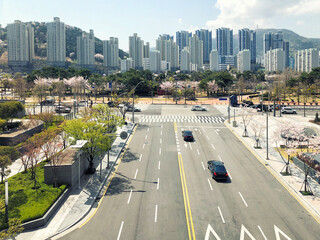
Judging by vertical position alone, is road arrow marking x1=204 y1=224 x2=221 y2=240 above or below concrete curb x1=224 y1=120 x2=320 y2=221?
below

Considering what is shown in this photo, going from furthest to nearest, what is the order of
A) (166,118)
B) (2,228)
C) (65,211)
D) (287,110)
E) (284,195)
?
(287,110), (166,118), (284,195), (65,211), (2,228)

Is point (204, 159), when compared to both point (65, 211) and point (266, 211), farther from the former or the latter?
point (65, 211)

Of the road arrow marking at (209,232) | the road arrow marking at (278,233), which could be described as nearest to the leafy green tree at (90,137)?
the road arrow marking at (209,232)

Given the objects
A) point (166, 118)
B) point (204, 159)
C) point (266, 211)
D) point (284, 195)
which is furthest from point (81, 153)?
point (166, 118)

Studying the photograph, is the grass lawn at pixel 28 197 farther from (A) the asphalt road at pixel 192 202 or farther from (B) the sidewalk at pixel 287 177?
(B) the sidewalk at pixel 287 177

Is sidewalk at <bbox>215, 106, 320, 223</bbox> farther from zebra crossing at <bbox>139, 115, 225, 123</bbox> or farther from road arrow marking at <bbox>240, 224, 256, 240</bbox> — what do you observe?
zebra crossing at <bbox>139, 115, 225, 123</bbox>

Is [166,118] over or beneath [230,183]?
over

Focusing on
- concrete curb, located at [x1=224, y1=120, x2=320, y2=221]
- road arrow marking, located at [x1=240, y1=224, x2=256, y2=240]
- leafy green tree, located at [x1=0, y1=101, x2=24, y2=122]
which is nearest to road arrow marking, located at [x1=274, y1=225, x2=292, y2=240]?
road arrow marking, located at [x1=240, y1=224, x2=256, y2=240]
